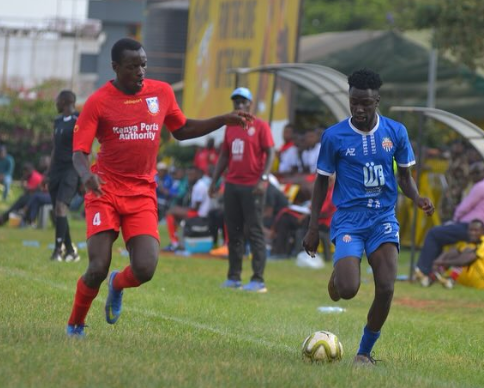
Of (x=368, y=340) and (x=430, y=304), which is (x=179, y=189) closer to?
(x=430, y=304)

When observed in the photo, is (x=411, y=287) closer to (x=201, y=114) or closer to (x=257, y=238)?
(x=257, y=238)

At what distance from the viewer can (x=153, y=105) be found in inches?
358

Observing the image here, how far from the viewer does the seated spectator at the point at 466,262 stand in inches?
658

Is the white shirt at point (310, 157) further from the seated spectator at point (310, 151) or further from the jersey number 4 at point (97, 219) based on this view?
the jersey number 4 at point (97, 219)

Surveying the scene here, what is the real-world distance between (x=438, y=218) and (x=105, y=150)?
14127 millimetres

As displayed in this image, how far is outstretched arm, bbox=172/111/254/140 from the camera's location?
9391 millimetres

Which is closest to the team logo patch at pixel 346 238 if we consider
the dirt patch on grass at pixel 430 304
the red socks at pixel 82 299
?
the red socks at pixel 82 299

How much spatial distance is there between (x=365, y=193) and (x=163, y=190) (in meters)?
19.7

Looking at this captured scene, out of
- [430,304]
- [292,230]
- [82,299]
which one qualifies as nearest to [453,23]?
[292,230]

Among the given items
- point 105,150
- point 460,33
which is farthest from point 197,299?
point 460,33

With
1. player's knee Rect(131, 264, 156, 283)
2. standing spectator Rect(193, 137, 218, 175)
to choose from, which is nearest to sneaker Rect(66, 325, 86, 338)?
player's knee Rect(131, 264, 156, 283)

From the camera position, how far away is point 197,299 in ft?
43.0

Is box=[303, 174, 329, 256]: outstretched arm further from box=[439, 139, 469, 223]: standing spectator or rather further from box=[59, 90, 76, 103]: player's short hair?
box=[439, 139, 469, 223]: standing spectator

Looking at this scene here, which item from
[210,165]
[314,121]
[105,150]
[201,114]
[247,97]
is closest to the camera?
[105,150]
